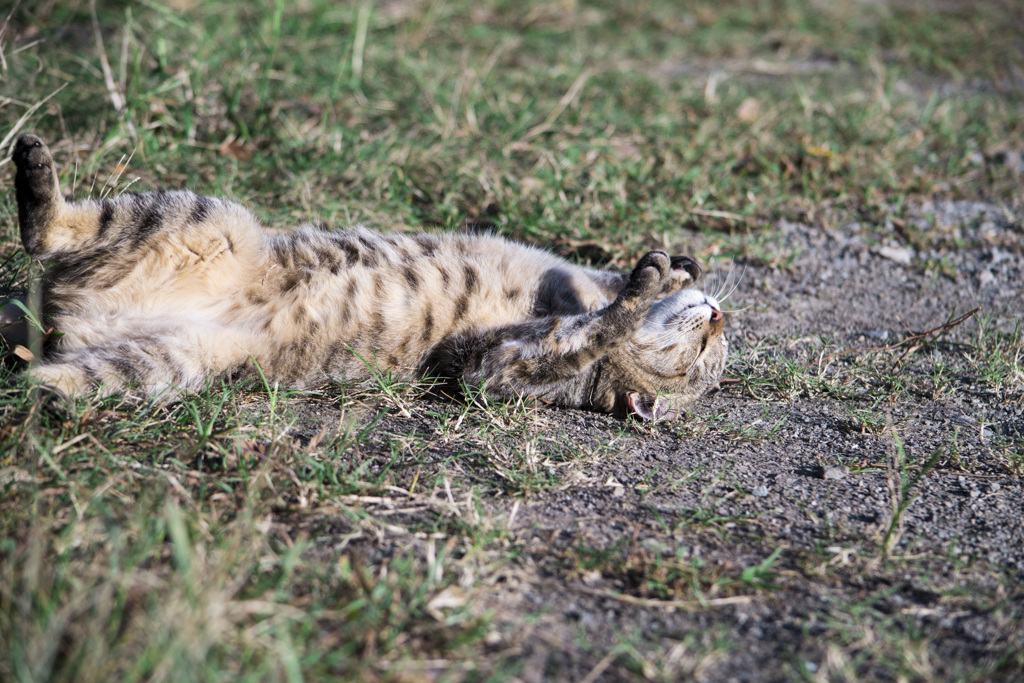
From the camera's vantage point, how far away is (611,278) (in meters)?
3.36

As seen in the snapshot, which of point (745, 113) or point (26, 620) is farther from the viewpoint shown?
point (745, 113)

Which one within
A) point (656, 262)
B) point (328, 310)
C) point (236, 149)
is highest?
point (236, 149)

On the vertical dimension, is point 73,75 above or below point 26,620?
above

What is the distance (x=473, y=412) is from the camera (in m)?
2.84

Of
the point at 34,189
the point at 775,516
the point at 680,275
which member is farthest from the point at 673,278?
the point at 34,189

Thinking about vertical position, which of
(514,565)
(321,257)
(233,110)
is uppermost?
(233,110)

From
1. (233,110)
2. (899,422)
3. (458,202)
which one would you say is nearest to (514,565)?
(899,422)

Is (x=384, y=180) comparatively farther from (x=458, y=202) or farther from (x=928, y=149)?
(x=928, y=149)

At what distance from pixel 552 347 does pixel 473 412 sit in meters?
0.38

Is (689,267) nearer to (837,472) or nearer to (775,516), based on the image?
(837,472)

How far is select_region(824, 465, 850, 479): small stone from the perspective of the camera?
2578mm

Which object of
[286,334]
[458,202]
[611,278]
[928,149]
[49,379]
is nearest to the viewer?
[49,379]

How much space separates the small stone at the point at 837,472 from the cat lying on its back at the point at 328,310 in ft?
1.98

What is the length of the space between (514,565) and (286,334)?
1260mm
